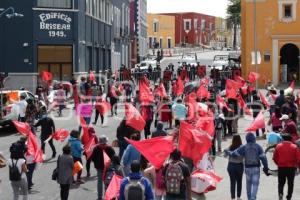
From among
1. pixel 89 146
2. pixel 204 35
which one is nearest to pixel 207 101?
pixel 89 146

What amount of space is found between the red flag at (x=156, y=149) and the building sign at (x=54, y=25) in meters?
31.7

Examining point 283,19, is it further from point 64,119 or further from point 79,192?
point 79,192

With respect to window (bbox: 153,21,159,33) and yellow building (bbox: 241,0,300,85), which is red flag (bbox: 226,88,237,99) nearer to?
yellow building (bbox: 241,0,300,85)

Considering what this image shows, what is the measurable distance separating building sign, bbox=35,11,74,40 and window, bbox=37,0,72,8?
1.46 ft

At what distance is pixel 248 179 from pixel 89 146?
408 cm

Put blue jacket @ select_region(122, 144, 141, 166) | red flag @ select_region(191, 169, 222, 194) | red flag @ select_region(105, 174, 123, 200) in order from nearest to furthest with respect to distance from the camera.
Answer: red flag @ select_region(105, 174, 123, 200), blue jacket @ select_region(122, 144, 141, 166), red flag @ select_region(191, 169, 222, 194)

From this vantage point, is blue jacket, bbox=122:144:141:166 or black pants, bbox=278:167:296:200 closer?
blue jacket, bbox=122:144:141:166

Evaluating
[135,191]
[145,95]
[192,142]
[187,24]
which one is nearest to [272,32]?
[145,95]

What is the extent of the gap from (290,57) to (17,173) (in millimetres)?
39290

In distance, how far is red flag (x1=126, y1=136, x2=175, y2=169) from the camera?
11000mm

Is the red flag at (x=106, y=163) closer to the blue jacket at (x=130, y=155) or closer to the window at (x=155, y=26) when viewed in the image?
the blue jacket at (x=130, y=155)

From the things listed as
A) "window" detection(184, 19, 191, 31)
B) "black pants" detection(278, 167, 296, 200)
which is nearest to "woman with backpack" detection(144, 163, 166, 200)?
"black pants" detection(278, 167, 296, 200)

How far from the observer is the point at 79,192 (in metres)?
14.3

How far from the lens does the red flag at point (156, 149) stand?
11000 mm
